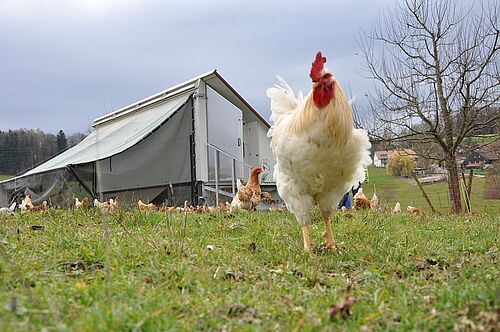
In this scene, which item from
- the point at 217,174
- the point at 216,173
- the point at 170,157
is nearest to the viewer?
the point at 216,173

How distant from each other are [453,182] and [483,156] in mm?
2565

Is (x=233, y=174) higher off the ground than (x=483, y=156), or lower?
lower

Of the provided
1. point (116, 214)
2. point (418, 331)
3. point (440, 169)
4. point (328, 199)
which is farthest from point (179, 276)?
point (440, 169)

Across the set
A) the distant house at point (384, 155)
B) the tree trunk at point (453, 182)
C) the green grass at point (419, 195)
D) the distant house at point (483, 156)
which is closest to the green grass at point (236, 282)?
the green grass at point (419, 195)

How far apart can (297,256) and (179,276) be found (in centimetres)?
133

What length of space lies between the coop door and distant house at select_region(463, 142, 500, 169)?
7.42 m

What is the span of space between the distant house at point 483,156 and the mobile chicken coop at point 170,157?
24.5 ft

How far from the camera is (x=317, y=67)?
170 inches

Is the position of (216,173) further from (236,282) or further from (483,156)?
(236,282)

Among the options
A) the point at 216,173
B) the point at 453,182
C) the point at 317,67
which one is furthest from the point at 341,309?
the point at 453,182

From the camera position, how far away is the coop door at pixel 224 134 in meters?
12.7

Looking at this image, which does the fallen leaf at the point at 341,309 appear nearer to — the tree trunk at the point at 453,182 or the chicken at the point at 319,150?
the chicken at the point at 319,150

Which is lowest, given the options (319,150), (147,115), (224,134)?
(319,150)

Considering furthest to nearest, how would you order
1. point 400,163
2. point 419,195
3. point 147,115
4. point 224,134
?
1. point 400,163
2. point 147,115
3. point 224,134
4. point 419,195
